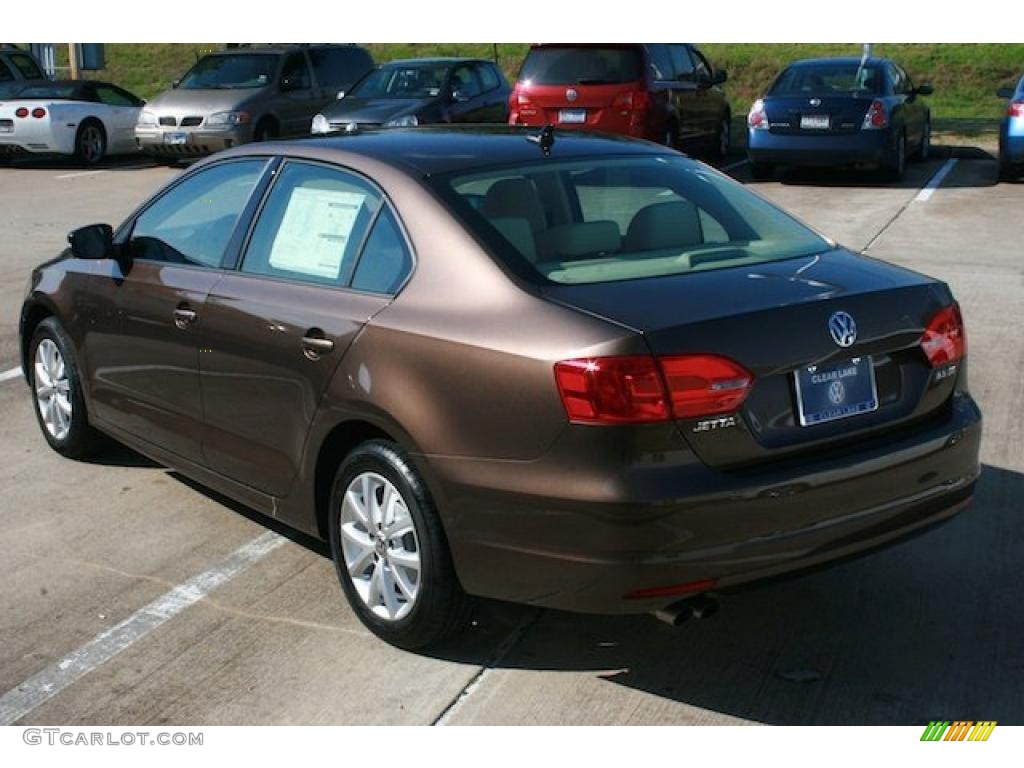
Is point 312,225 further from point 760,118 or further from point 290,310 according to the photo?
point 760,118

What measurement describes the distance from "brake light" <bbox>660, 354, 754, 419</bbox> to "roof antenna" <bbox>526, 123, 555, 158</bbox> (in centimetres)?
141

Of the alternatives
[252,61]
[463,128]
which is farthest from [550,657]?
[252,61]

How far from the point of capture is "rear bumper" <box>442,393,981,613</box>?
4.03m

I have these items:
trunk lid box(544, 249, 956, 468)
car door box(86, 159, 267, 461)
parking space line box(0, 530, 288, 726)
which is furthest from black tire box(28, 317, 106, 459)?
trunk lid box(544, 249, 956, 468)

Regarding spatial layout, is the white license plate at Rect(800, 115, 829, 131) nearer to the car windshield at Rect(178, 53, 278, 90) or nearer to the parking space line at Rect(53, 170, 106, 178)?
the car windshield at Rect(178, 53, 278, 90)

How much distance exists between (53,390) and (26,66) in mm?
21007

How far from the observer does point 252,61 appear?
830 inches

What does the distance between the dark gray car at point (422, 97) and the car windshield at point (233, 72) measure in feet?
7.84

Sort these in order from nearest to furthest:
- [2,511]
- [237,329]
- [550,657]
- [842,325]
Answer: [842,325]
[550,657]
[237,329]
[2,511]

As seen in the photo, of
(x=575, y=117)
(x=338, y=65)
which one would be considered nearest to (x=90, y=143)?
(x=338, y=65)

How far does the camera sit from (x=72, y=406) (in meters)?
6.69
